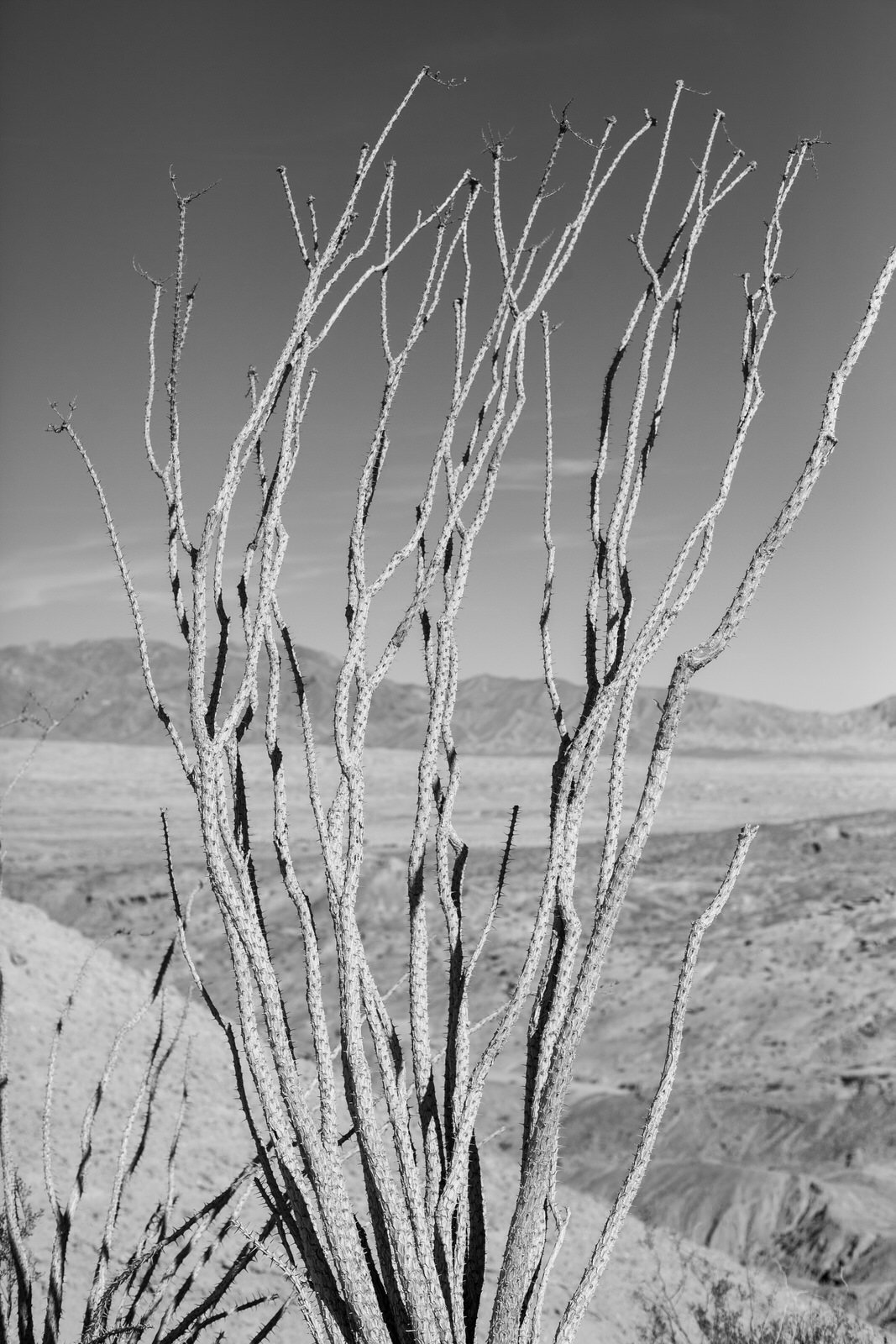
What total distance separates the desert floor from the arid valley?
20 mm

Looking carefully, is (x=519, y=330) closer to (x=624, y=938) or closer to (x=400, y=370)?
(x=400, y=370)

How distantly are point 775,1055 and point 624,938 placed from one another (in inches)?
124

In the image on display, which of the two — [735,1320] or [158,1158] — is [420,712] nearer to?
[158,1158]

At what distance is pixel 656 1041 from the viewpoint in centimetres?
799

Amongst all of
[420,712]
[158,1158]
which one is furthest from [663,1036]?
[420,712]

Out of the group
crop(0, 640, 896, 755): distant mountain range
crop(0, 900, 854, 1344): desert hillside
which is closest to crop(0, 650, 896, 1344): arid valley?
crop(0, 900, 854, 1344): desert hillside

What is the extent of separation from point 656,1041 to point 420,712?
35150 millimetres

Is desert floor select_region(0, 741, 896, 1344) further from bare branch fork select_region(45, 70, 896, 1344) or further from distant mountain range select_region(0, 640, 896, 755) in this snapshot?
distant mountain range select_region(0, 640, 896, 755)

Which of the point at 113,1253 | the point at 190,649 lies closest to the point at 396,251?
the point at 190,649

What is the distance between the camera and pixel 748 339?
1552 millimetres

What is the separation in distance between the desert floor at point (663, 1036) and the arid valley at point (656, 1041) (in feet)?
0.06

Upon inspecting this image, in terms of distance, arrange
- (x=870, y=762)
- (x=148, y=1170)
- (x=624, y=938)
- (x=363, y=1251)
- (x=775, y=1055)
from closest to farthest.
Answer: (x=363, y=1251) < (x=148, y=1170) < (x=775, y=1055) < (x=624, y=938) < (x=870, y=762)

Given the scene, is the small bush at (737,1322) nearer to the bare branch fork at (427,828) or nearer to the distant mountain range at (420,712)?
the bare branch fork at (427,828)

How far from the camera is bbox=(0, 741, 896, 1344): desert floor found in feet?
15.9
